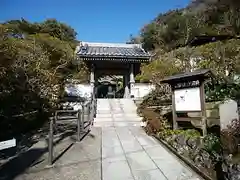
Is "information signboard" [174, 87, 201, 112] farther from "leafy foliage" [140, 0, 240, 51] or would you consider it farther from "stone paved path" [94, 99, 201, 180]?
"leafy foliage" [140, 0, 240, 51]

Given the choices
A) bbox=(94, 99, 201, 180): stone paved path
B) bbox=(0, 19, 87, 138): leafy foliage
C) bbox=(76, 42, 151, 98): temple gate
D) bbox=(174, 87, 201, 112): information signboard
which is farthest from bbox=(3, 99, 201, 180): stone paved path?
bbox=(76, 42, 151, 98): temple gate

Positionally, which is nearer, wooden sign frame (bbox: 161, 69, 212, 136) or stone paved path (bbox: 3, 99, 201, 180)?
stone paved path (bbox: 3, 99, 201, 180)

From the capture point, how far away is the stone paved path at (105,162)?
4906 millimetres

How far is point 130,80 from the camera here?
18.1 m

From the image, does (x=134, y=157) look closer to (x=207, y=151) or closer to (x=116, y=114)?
(x=207, y=151)

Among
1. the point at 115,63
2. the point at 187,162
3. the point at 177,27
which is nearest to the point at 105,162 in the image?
the point at 187,162

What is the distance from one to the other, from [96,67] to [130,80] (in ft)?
10.5

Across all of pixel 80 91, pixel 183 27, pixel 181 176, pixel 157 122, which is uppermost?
pixel 183 27

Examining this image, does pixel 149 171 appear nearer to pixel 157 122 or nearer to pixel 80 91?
pixel 157 122

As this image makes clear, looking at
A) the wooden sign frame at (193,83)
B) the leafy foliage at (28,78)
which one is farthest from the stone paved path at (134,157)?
the leafy foliage at (28,78)

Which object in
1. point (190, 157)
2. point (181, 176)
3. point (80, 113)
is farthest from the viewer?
point (80, 113)

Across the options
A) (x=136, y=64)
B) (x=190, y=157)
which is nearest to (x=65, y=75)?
(x=136, y=64)

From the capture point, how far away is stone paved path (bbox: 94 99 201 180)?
4.91 metres

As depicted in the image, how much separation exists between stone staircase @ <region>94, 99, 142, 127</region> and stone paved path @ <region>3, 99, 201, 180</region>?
193 centimetres
